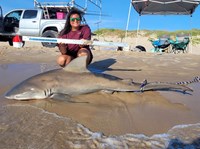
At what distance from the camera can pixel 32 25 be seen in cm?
1334

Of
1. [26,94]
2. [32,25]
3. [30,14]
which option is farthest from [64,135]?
[30,14]

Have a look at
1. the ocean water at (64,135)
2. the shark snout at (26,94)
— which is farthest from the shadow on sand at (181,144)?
the shark snout at (26,94)

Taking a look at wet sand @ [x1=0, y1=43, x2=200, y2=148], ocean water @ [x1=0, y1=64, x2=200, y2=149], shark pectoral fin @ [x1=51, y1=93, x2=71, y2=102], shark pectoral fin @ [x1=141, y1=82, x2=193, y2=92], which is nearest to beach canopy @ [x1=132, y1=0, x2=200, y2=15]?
wet sand @ [x1=0, y1=43, x2=200, y2=148]

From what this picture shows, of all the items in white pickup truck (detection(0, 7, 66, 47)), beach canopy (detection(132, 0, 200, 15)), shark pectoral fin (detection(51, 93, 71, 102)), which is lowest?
shark pectoral fin (detection(51, 93, 71, 102))

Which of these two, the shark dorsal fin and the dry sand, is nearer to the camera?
the dry sand

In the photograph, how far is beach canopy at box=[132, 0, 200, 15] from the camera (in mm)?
13086

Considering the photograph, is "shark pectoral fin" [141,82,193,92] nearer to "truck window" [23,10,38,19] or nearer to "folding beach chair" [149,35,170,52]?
"truck window" [23,10,38,19]

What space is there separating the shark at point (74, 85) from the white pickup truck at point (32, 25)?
9170mm

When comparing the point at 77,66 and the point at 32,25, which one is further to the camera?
the point at 32,25

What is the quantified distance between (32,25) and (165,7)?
6.15 metres

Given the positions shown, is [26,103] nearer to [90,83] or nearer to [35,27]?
[90,83]

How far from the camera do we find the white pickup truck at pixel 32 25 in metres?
13.1

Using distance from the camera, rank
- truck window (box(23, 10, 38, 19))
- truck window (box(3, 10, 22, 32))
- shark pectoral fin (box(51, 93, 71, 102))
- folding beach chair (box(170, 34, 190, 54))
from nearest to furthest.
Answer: shark pectoral fin (box(51, 93, 71, 102)) < truck window (box(23, 10, 38, 19)) < truck window (box(3, 10, 22, 32)) < folding beach chair (box(170, 34, 190, 54))

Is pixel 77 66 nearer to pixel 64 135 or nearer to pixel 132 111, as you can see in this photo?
pixel 132 111
